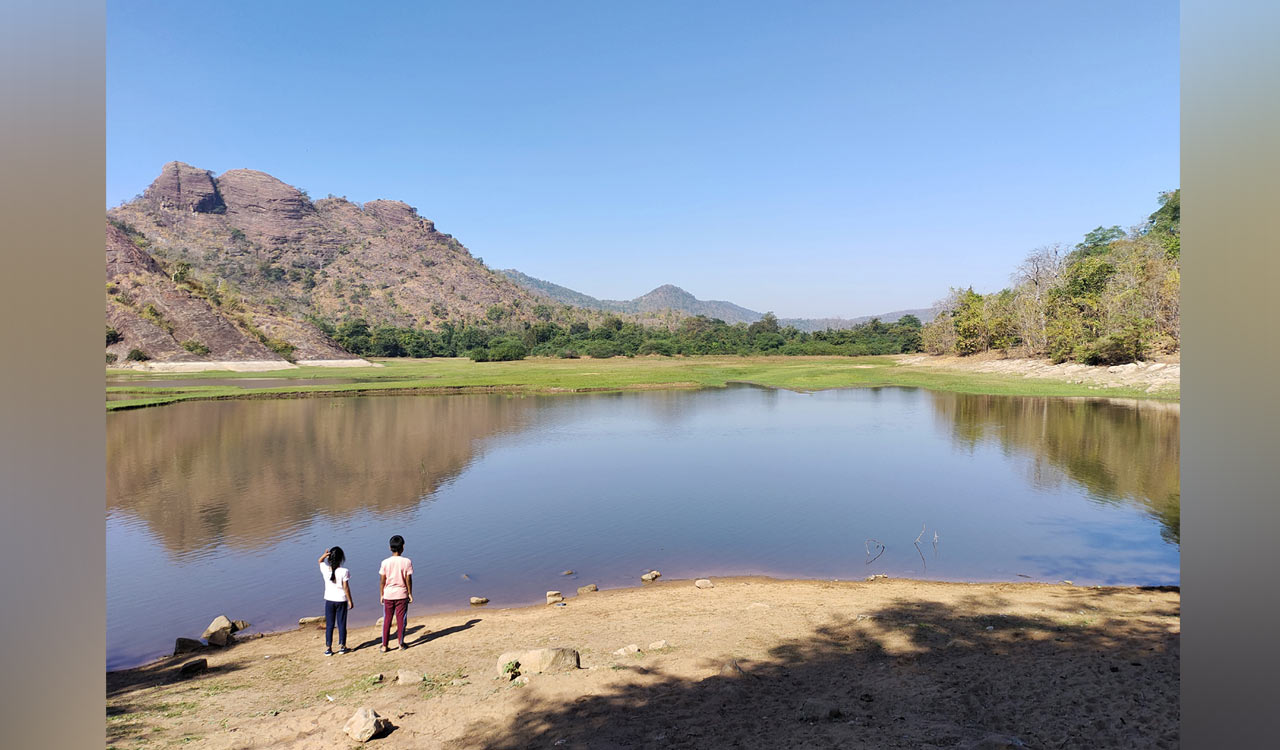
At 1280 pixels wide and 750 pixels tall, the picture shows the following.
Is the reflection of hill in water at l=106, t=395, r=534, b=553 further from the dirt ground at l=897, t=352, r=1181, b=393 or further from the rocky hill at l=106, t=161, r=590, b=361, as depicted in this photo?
the rocky hill at l=106, t=161, r=590, b=361

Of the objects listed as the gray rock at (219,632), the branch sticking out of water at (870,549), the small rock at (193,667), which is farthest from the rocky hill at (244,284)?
the branch sticking out of water at (870,549)

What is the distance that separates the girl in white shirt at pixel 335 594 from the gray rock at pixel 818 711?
608 cm

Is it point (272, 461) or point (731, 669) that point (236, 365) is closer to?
point (272, 461)

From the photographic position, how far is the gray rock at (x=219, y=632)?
9719mm

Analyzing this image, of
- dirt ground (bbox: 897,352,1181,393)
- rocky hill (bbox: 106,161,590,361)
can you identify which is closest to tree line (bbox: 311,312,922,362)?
rocky hill (bbox: 106,161,590,361)

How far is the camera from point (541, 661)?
7.57m

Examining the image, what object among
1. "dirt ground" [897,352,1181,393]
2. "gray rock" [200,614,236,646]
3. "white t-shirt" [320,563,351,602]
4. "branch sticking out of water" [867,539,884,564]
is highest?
"dirt ground" [897,352,1181,393]

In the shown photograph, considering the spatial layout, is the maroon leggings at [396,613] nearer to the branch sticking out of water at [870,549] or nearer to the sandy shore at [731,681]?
the sandy shore at [731,681]

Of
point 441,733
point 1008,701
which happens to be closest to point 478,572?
point 441,733

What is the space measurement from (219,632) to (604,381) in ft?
166

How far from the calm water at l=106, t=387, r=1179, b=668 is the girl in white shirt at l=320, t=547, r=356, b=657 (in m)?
2.10

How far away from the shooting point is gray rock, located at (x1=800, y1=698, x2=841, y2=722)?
5969 millimetres

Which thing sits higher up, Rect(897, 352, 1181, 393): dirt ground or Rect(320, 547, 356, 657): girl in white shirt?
Rect(897, 352, 1181, 393): dirt ground

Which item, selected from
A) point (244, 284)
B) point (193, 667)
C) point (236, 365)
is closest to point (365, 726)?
point (193, 667)
